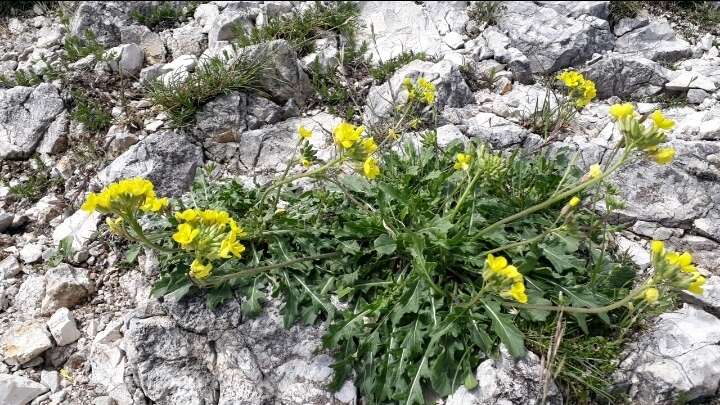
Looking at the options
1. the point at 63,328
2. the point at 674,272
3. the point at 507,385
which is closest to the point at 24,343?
the point at 63,328

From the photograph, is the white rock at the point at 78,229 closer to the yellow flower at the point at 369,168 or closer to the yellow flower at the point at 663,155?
the yellow flower at the point at 369,168

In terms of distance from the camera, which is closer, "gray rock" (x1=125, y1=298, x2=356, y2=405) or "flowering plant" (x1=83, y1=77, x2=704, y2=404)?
"flowering plant" (x1=83, y1=77, x2=704, y2=404)

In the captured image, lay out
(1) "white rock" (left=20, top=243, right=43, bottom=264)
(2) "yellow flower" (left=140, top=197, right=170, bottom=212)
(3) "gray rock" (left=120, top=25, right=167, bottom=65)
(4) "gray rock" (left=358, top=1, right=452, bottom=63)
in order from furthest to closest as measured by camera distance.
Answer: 1. (4) "gray rock" (left=358, top=1, right=452, bottom=63)
2. (3) "gray rock" (left=120, top=25, right=167, bottom=65)
3. (1) "white rock" (left=20, top=243, right=43, bottom=264)
4. (2) "yellow flower" (left=140, top=197, right=170, bottom=212)

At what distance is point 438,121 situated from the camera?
202 inches

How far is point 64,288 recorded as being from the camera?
12.4 ft

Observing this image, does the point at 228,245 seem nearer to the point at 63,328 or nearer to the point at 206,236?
the point at 206,236

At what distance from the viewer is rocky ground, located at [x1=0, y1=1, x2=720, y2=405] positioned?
129 inches

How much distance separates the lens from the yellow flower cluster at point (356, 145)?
3.21 metres

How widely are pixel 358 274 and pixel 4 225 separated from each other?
9.86 feet

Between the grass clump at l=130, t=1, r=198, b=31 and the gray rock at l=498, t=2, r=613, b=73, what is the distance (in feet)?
12.0

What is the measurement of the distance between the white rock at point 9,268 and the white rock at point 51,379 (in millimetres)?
942

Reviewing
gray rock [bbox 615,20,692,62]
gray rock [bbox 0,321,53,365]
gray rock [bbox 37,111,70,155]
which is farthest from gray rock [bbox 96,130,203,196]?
gray rock [bbox 615,20,692,62]

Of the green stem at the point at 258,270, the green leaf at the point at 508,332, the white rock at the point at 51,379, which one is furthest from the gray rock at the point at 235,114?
the green leaf at the point at 508,332

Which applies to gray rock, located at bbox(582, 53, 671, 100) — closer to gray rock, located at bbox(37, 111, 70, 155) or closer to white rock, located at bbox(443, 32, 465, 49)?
white rock, located at bbox(443, 32, 465, 49)
